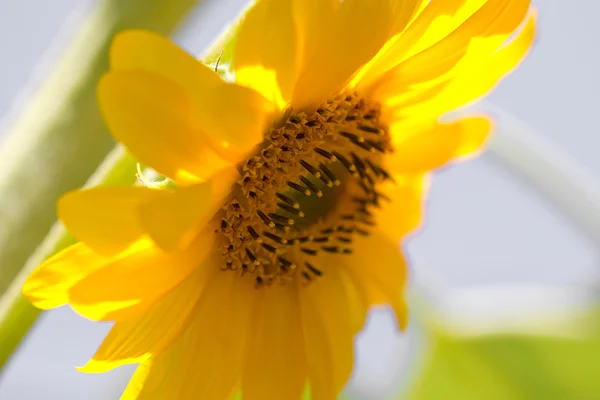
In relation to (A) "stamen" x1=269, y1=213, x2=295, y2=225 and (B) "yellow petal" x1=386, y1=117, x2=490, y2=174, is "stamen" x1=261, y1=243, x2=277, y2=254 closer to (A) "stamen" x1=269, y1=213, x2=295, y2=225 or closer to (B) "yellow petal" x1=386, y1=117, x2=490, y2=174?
(A) "stamen" x1=269, y1=213, x2=295, y2=225

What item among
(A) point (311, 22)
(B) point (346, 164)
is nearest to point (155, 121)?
(A) point (311, 22)

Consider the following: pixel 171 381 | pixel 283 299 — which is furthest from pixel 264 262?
pixel 171 381

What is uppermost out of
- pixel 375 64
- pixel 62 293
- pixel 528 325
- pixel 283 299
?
pixel 528 325

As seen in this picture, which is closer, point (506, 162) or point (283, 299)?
point (283, 299)

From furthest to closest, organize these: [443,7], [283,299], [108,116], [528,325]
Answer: [528,325] < [283,299] < [443,7] < [108,116]

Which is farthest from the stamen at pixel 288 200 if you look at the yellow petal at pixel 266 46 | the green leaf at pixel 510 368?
the green leaf at pixel 510 368

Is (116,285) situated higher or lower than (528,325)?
lower

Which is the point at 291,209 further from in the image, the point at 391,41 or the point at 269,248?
the point at 391,41

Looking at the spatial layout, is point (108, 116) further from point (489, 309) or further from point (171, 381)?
point (489, 309)
